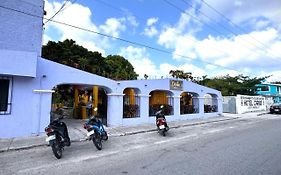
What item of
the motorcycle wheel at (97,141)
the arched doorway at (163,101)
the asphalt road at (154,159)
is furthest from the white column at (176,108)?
the motorcycle wheel at (97,141)

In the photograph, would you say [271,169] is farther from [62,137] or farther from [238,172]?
[62,137]

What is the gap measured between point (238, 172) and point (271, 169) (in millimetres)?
865

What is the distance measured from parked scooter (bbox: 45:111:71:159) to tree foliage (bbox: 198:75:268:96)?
2912 centimetres

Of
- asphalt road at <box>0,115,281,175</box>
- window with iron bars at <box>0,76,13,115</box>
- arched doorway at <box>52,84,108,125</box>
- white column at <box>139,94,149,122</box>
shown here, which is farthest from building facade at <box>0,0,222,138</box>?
arched doorway at <box>52,84,108,125</box>

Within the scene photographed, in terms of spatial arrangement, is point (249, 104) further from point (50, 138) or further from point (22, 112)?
point (50, 138)

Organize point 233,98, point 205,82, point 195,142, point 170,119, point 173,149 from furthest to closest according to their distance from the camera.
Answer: point 205,82
point 233,98
point 170,119
point 195,142
point 173,149

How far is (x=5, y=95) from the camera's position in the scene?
349 inches

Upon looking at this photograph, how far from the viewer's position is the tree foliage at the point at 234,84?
3422cm

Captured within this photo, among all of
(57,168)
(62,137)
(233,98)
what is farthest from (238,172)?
(233,98)

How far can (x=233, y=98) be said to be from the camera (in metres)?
25.5

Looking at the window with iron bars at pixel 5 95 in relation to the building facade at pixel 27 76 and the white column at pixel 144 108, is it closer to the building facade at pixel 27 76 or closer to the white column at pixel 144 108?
the building facade at pixel 27 76

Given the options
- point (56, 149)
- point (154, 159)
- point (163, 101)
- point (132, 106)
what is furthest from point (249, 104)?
point (56, 149)

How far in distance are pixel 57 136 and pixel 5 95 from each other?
3.87 metres

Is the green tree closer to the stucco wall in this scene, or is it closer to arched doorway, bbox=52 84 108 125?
arched doorway, bbox=52 84 108 125
